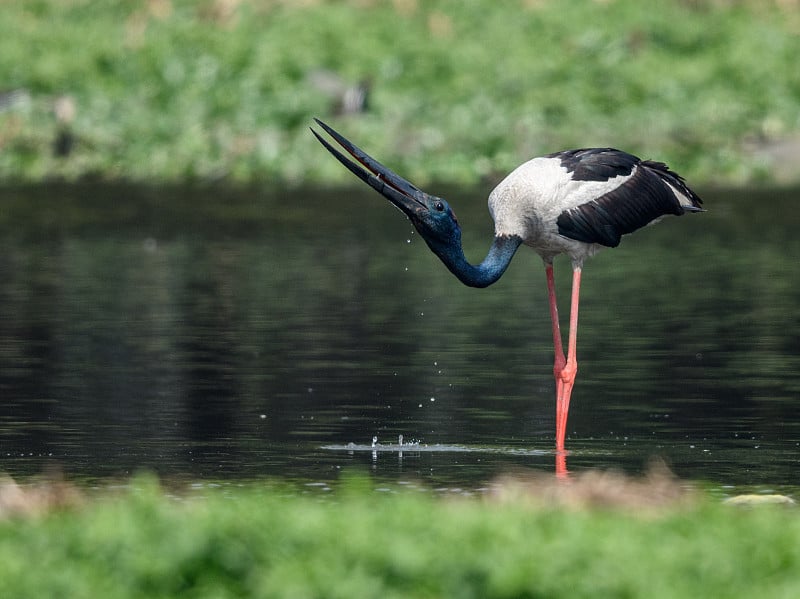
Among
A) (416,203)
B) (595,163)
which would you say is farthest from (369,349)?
(416,203)

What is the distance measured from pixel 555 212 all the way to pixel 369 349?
2645 millimetres

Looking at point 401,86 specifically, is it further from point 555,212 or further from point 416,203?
point 416,203

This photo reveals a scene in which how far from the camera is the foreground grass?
6.66 meters

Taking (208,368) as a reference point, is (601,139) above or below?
above

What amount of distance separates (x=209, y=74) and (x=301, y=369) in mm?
15207

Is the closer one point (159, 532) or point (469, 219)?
point (159, 532)

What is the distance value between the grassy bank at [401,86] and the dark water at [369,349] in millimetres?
3150

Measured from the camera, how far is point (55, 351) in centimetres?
1422

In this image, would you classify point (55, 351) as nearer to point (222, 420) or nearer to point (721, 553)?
point (222, 420)

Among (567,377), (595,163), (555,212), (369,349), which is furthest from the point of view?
(369,349)

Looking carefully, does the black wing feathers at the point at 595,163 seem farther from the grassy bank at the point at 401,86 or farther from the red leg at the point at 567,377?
the grassy bank at the point at 401,86

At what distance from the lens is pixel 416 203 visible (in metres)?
11.5

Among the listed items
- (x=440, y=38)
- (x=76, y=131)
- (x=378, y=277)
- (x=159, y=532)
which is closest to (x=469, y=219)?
(x=378, y=277)

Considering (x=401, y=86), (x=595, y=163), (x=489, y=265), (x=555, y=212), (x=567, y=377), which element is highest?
(x=401, y=86)
